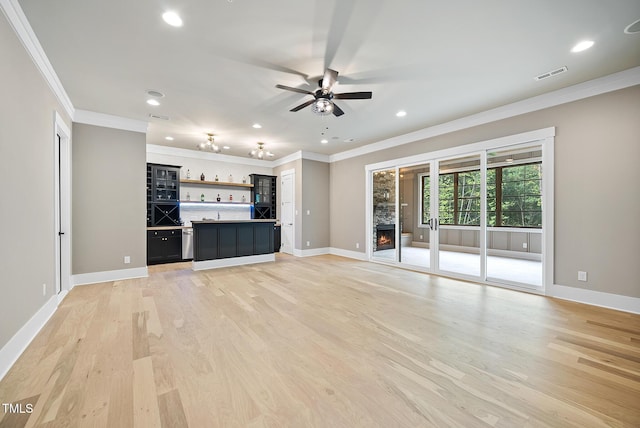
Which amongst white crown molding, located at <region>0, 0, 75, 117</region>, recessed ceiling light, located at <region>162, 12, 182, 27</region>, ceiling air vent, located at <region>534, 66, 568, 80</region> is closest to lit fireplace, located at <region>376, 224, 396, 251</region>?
ceiling air vent, located at <region>534, 66, 568, 80</region>

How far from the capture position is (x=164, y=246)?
6223 mm

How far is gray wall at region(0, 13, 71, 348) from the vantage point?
2078mm

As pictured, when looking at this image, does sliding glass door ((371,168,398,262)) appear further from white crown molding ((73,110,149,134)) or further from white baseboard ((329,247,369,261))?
white crown molding ((73,110,149,134))

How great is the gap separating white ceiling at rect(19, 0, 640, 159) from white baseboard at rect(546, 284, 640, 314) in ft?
9.28

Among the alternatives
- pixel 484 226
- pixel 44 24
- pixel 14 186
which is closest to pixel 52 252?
pixel 14 186

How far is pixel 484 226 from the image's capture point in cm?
448

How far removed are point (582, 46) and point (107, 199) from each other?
703 centimetres

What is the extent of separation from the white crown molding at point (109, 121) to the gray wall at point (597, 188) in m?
6.66

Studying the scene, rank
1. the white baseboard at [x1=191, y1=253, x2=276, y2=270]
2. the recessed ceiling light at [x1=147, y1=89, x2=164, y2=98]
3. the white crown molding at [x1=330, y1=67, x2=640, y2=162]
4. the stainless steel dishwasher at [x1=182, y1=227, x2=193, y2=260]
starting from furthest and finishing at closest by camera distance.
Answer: the stainless steel dishwasher at [x1=182, y1=227, x2=193, y2=260] → the white baseboard at [x1=191, y1=253, x2=276, y2=270] → the recessed ceiling light at [x1=147, y1=89, x2=164, y2=98] → the white crown molding at [x1=330, y1=67, x2=640, y2=162]

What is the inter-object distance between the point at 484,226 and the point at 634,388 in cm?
293

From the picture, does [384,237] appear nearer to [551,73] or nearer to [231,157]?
[551,73]

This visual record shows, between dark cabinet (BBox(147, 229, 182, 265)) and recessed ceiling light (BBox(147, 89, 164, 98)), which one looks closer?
recessed ceiling light (BBox(147, 89, 164, 98))

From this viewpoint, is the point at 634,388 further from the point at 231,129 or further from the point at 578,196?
the point at 231,129

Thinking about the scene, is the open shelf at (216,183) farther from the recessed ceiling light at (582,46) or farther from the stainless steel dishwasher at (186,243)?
the recessed ceiling light at (582,46)
